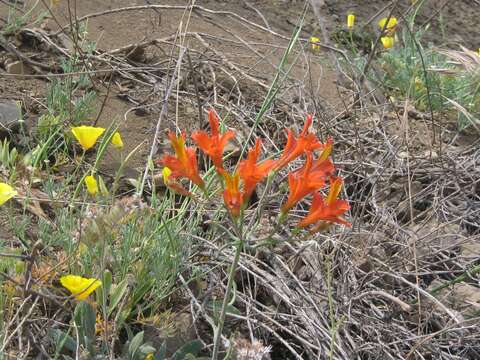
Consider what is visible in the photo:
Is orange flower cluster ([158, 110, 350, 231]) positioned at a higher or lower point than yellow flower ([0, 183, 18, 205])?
higher

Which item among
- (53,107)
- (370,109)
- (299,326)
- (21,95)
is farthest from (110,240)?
(370,109)

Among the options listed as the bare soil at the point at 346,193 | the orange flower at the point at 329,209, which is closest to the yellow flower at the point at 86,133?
the bare soil at the point at 346,193

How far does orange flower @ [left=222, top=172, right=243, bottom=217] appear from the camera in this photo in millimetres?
1475

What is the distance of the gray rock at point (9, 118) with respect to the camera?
9.44 ft

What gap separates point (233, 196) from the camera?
149 cm

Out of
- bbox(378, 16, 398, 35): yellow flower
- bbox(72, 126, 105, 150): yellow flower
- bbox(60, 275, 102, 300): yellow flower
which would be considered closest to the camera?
bbox(60, 275, 102, 300): yellow flower

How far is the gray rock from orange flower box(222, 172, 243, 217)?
1.62 metres

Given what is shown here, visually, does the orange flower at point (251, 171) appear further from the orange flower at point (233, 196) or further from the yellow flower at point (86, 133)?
the yellow flower at point (86, 133)

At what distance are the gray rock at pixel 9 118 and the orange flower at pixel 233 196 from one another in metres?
1.62

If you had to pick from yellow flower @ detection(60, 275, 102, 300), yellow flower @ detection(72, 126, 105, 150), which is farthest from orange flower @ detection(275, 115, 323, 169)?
yellow flower @ detection(72, 126, 105, 150)

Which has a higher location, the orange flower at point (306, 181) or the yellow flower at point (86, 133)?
the orange flower at point (306, 181)

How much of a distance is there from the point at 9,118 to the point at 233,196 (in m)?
1.75

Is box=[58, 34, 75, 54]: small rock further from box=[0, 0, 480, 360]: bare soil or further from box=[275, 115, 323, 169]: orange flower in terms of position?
box=[275, 115, 323, 169]: orange flower

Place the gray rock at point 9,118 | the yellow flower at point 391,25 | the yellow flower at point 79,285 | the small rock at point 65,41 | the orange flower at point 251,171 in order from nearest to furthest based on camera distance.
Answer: the orange flower at point 251,171, the yellow flower at point 79,285, the gray rock at point 9,118, the small rock at point 65,41, the yellow flower at point 391,25
